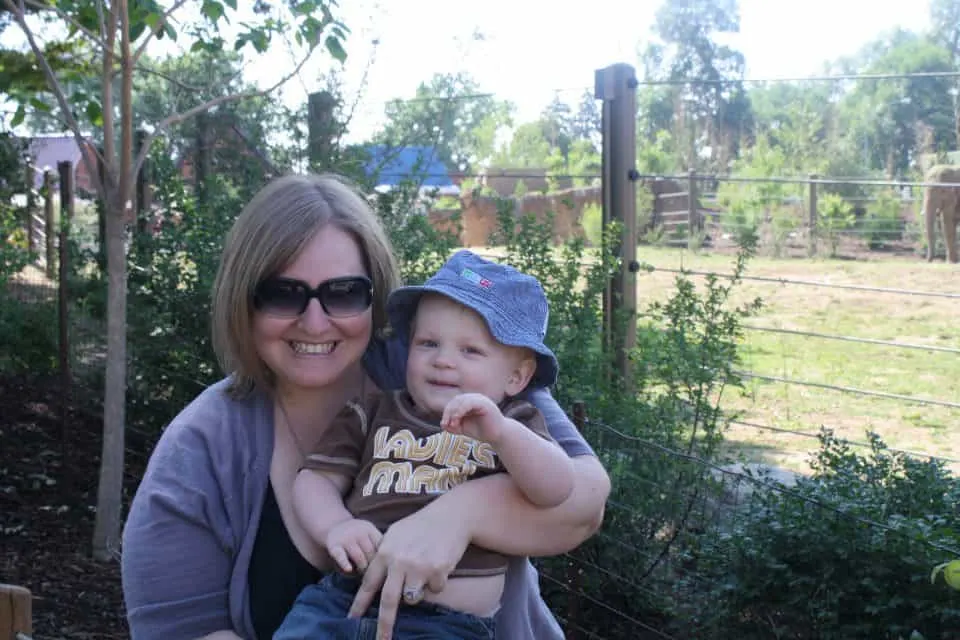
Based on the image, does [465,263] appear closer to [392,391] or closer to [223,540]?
[392,391]

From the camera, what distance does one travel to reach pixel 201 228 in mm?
5977

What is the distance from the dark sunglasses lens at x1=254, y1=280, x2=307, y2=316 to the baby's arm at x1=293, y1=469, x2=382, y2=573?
301 mm

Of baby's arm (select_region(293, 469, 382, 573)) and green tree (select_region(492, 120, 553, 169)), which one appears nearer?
baby's arm (select_region(293, 469, 382, 573))

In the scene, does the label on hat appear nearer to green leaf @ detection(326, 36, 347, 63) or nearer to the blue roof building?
green leaf @ detection(326, 36, 347, 63)

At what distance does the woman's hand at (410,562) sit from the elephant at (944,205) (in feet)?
21.9

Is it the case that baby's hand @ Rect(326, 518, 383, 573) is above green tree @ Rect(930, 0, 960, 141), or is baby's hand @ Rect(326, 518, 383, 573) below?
below

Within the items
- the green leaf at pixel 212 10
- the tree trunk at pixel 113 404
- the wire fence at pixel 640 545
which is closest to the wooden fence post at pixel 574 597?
the wire fence at pixel 640 545

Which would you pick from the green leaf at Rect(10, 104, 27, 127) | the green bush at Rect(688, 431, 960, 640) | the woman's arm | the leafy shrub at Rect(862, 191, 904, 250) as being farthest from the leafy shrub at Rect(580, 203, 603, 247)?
the leafy shrub at Rect(862, 191, 904, 250)

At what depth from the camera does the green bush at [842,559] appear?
296 centimetres

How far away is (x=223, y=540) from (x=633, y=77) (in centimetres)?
382

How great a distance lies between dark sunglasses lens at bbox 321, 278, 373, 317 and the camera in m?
2.21

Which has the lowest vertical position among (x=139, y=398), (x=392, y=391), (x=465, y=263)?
(x=139, y=398)

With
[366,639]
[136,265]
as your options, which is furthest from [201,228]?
[366,639]

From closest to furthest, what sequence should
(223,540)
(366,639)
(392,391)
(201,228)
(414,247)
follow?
(366,639) < (223,540) < (392,391) < (414,247) < (201,228)
